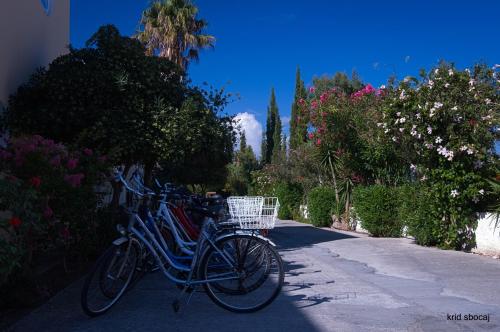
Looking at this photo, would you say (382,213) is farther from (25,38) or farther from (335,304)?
(25,38)

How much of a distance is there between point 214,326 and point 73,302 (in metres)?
1.87

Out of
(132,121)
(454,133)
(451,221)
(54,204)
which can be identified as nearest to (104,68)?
(132,121)

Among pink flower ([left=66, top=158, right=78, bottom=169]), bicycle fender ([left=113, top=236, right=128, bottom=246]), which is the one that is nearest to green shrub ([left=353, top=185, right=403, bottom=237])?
pink flower ([left=66, top=158, right=78, bottom=169])

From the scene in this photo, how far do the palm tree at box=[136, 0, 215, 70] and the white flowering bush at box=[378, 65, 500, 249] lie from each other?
11598mm

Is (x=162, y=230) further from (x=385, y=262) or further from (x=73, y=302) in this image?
(x=385, y=262)

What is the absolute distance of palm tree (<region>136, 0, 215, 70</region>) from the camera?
19.9m

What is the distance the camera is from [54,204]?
5480mm

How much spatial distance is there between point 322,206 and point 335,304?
14.0 metres

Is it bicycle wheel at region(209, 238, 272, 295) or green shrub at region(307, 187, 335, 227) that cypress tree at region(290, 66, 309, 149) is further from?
bicycle wheel at region(209, 238, 272, 295)

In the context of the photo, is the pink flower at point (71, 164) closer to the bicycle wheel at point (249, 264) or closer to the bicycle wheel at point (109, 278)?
the bicycle wheel at point (109, 278)

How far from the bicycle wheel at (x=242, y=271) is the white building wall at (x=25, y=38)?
5.29m

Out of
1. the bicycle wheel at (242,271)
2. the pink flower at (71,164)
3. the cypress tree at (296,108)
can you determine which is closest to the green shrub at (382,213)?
the bicycle wheel at (242,271)

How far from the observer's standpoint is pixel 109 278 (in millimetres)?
4883

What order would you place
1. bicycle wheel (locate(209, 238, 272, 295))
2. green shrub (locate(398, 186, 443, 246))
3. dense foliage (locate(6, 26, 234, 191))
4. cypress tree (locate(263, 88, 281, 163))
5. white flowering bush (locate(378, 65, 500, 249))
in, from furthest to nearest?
cypress tree (locate(263, 88, 281, 163)), green shrub (locate(398, 186, 443, 246)), white flowering bush (locate(378, 65, 500, 249)), dense foliage (locate(6, 26, 234, 191)), bicycle wheel (locate(209, 238, 272, 295))
